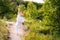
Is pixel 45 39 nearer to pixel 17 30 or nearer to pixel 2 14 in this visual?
pixel 17 30

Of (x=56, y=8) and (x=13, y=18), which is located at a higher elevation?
(x=56, y=8)

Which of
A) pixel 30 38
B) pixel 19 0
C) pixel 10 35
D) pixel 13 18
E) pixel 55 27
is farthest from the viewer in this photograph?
pixel 19 0

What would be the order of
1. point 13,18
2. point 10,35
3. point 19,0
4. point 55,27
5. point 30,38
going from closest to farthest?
point 30,38 < point 55,27 < point 10,35 < point 13,18 < point 19,0

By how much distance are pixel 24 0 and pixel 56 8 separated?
12.1 m

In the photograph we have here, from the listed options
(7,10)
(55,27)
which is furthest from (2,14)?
(55,27)

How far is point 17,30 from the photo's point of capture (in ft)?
36.4

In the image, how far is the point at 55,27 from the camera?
9.81 m

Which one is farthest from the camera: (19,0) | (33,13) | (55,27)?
(19,0)

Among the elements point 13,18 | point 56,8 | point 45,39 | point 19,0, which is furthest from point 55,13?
point 19,0

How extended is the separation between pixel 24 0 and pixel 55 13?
39.2 ft

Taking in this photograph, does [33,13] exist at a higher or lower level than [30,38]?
higher

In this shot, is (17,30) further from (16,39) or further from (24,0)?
(24,0)

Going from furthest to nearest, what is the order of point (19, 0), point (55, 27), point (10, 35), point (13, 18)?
point (19, 0)
point (13, 18)
point (10, 35)
point (55, 27)

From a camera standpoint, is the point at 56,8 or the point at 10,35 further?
the point at 10,35
